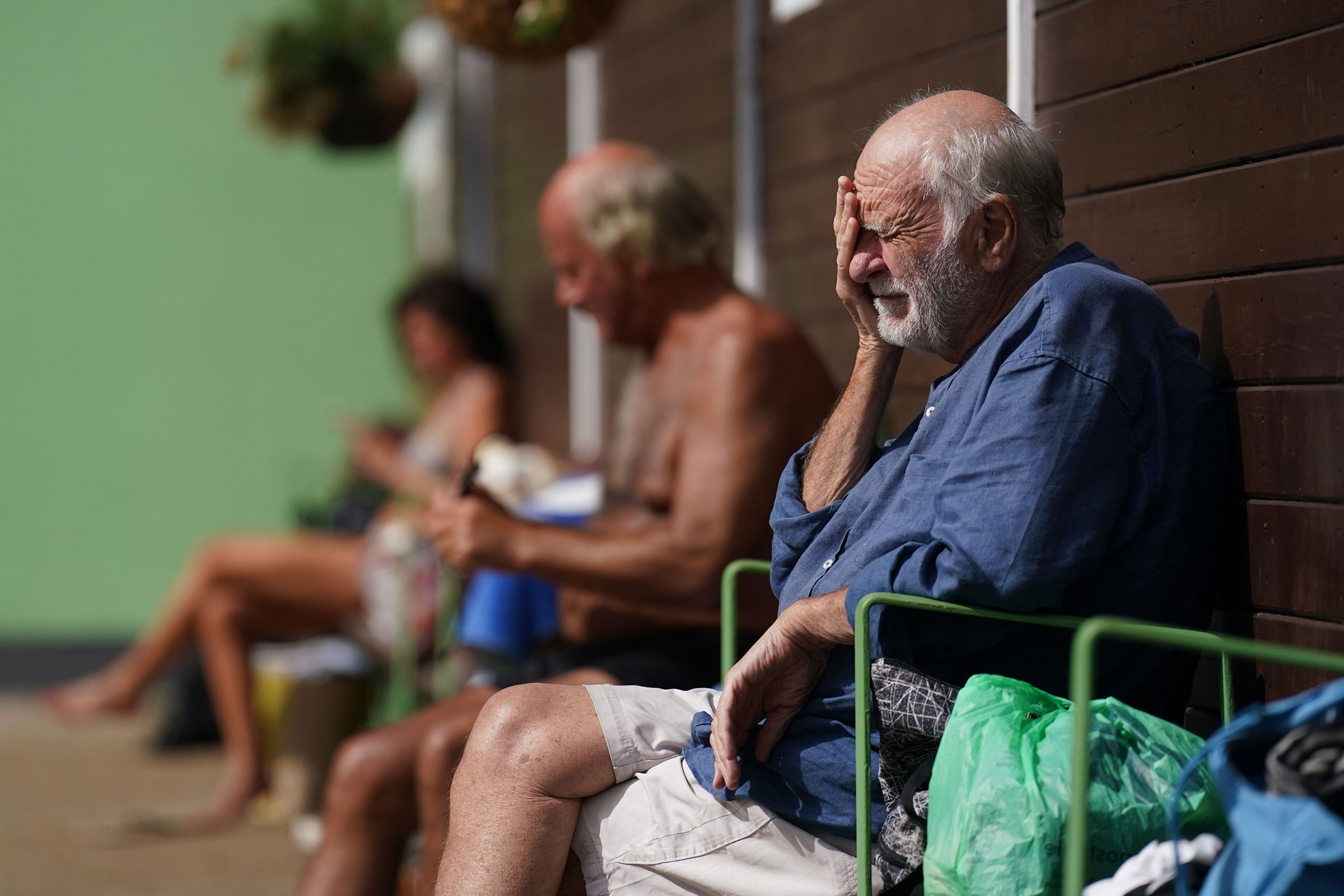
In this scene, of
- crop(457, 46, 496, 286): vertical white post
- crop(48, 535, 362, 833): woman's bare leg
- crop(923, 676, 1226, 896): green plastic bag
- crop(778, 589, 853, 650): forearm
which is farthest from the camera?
crop(457, 46, 496, 286): vertical white post

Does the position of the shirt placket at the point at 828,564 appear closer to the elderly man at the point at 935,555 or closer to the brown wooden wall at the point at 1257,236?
the elderly man at the point at 935,555

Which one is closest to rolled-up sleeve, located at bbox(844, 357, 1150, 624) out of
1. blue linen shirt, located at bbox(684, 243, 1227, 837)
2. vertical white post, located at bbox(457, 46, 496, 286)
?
blue linen shirt, located at bbox(684, 243, 1227, 837)

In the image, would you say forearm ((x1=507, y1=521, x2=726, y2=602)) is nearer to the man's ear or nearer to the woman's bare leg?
the man's ear

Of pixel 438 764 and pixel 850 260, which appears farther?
pixel 438 764

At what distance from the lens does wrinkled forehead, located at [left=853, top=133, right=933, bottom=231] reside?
166cm

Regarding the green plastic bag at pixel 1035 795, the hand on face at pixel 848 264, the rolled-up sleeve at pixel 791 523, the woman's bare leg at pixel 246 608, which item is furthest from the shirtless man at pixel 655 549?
the woman's bare leg at pixel 246 608

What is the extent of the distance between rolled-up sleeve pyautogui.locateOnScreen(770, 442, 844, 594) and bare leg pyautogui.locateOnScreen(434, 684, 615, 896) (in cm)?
37

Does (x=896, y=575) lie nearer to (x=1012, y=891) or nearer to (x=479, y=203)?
(x=1012, y=891)

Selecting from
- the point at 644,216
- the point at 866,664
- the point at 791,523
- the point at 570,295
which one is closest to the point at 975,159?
the point at 791,523

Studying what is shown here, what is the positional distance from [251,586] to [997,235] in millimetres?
2983

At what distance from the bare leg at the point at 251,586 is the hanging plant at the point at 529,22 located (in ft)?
5.07

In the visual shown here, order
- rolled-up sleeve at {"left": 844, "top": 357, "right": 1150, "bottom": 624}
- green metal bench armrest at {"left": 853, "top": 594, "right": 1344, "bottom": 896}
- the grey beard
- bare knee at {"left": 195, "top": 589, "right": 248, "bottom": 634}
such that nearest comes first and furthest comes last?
green metal bench armrest at {"left": 853, "top": 594, "right": 1344, "bottom": 896}, rolled-up sleeve at {"left": 844, "top": 357, "right": 1150, "bottom": 624}, the grey beard, bare knee at {"left": 195, "top": 589, "right": 248, "bottom": 634}

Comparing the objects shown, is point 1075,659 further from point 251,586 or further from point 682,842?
point 251,586

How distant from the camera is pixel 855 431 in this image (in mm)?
1879
